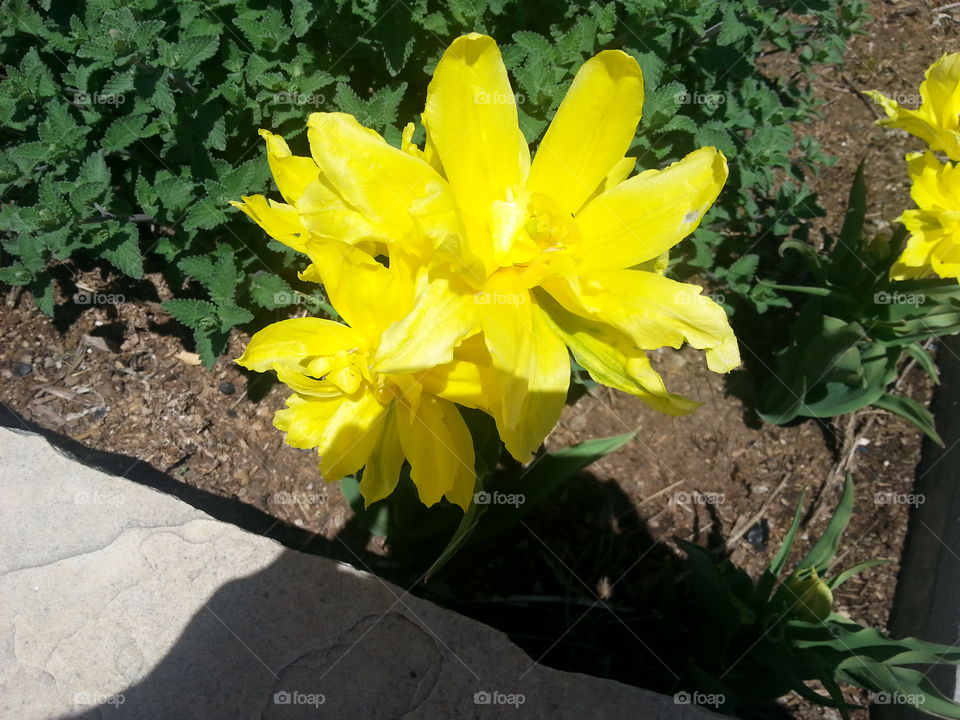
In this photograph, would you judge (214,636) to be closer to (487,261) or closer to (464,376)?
(464,376)

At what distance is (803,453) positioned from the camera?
2805mm

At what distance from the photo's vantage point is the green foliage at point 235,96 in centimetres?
195

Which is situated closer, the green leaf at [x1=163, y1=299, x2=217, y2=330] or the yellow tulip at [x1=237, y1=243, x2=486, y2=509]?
the yellow tulip at [x1=237, y1=243, x2=486, y2=509]

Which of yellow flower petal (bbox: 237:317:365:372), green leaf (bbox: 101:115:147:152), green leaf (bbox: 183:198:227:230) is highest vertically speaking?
yellow flower petal (bbox: 237:317:365:372)

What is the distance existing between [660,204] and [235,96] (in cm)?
145

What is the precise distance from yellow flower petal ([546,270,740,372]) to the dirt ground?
4.69 ft

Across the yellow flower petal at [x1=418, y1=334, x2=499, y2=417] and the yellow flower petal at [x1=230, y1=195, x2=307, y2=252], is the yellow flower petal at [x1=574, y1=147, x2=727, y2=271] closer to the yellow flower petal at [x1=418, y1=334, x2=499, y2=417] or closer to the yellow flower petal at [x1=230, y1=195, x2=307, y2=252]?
the yellow flower petal at [x1=418, y1=334, x2=499, y2=417]

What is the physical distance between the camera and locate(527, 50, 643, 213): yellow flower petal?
43.3 inches

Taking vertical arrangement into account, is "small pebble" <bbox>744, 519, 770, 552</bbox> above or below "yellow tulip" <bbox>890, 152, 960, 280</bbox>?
below

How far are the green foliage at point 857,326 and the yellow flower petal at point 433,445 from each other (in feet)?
4.78

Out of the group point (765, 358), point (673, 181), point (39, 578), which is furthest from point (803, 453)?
point (39, 578)

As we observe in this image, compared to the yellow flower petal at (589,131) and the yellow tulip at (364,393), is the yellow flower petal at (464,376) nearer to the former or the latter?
the yellow tulip at (364,393)

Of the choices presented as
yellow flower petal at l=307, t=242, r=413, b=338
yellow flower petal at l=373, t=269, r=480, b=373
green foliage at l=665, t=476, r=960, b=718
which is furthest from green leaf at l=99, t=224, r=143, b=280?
green foliage at l=665, t=476, r=960, b=718

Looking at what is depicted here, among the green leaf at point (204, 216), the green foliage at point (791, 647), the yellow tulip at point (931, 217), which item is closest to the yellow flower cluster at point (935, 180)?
the yellow tulip at point (931, 217)
